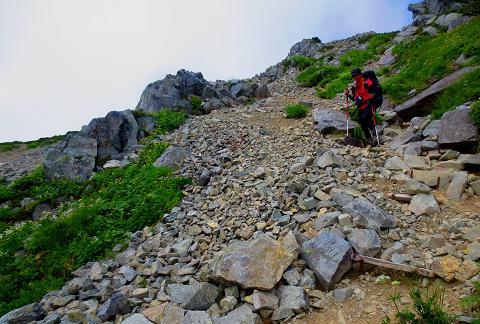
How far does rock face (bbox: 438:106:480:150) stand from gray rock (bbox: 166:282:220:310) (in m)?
8.35

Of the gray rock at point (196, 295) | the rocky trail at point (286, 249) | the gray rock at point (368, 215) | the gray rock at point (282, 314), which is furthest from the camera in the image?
the gray rock at point (368, 215)

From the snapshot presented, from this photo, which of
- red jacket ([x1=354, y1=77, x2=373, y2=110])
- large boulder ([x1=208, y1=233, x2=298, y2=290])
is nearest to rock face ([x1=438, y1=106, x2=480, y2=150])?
red jacket ([x1=354, y1=77, x2=373, y2=110])

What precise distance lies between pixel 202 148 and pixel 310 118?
211 inches

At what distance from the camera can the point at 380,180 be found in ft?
33.4

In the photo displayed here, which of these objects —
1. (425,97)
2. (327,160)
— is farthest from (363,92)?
(327,160)

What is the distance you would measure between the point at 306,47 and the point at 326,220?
133 ft

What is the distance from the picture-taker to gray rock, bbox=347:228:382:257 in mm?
7164

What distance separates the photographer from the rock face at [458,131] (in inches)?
417

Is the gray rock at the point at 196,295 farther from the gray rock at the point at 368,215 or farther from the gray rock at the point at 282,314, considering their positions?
the gray rock at the point at 368,215

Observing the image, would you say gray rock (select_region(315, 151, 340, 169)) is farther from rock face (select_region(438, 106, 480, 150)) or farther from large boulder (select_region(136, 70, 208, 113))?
large boulder (select_region(136, 70, 208, 113))

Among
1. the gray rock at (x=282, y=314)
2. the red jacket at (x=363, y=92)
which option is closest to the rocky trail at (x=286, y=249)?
the gray rock at (x=282, y=314)

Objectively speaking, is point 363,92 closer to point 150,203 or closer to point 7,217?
point 150,203

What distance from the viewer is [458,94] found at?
12820mm

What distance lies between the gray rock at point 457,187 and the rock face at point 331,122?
5616mm
